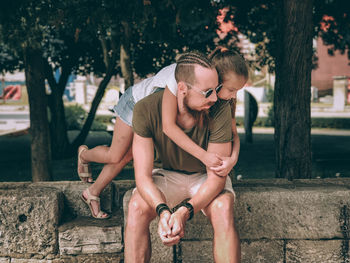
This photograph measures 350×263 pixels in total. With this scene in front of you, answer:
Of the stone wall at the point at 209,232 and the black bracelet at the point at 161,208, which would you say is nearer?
the black bracelet at the point at 161,208

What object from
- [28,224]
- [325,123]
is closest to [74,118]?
[325,123]

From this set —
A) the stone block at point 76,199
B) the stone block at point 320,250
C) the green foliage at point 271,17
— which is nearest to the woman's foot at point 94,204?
the stone block at point 76,199

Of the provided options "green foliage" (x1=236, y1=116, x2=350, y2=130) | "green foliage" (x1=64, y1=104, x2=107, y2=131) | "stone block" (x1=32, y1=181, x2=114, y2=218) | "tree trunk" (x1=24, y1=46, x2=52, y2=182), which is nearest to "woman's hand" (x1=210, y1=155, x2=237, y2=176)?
"stone block" (x1=32, y1=181, x2=114, y2=218)

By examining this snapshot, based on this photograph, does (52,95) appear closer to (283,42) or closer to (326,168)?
(326,168)

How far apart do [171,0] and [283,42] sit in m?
1.20

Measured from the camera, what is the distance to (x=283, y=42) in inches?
188

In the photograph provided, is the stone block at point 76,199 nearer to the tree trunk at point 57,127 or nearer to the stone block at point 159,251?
the stone block at point 159,251

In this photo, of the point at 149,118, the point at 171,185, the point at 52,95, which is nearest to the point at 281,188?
the point at 171,185

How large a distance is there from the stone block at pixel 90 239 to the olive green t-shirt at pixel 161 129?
2.49 feet

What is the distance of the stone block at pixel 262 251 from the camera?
345 centimetres

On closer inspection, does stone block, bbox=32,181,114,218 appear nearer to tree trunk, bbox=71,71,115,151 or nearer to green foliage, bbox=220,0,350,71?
green foliage, bbox=220,0,350,71

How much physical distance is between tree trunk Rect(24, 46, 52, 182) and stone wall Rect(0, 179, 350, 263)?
9.14 feet

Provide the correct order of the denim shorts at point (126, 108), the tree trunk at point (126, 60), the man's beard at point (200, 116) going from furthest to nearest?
the tree trunk at point (126, 60)
the denim shorts at point (126, 108)
the man's beard at point (200, 116)

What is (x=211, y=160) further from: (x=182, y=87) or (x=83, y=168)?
(x=83, y=168)
